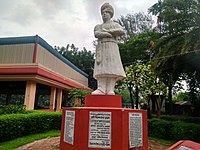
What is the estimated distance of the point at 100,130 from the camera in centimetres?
391

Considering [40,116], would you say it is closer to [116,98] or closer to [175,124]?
[116,98]

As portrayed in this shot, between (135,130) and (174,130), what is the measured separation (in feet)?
16.9

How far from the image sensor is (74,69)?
2112 cm

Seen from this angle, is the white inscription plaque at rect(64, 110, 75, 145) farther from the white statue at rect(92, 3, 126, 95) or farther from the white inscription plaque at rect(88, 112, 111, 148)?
the white statue at rect(92, 3, 126, 95)

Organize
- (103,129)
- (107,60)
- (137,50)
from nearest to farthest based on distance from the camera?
1. (103,129)
2. (107,60)
3. (137,50)

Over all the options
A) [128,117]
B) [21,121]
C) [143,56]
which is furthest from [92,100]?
[143,56]

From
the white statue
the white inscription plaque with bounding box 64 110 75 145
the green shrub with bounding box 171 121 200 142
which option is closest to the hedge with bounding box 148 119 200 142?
the green shrub with bounding box 171 121 200 142

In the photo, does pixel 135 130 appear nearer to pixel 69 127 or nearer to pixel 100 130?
pixel 100 130

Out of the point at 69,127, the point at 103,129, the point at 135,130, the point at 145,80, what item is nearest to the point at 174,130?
the point at 135,130

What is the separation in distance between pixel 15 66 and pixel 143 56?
36.9 feet

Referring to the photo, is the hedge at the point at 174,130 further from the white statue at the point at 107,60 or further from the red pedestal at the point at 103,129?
the white statue at the point at 107,60

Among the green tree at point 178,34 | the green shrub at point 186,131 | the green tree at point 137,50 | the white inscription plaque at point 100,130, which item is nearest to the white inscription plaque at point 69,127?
the white inscription plaque at point 100,130

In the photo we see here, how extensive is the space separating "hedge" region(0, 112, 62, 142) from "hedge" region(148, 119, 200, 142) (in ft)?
15.4

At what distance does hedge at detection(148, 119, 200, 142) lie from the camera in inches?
315
